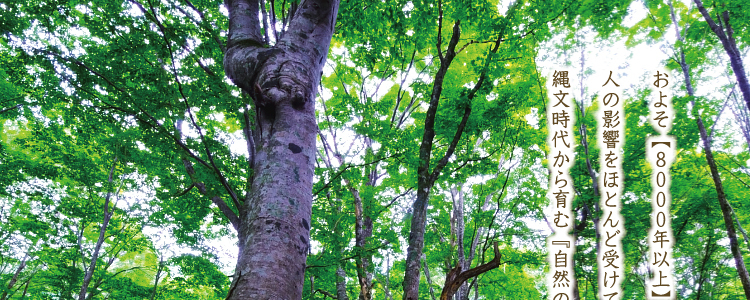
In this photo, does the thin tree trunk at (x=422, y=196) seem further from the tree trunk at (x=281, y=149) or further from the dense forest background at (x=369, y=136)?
the tree trunk at (x=281, y=149)

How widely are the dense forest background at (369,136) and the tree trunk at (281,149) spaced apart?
11 centimetres

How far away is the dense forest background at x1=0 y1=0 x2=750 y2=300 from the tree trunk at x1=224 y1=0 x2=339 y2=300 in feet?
0.37

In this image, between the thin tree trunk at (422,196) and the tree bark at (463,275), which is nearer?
the tree bark at (463,275)

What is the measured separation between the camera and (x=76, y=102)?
379cm

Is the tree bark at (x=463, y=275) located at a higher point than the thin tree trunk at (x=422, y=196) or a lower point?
lower

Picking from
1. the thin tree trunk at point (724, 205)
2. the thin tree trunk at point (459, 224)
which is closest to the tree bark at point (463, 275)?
the thin tree trunk at point (724, 205)

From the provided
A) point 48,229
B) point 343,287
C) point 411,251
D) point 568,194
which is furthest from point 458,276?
point 48,229

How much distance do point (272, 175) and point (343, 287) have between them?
6124 mm

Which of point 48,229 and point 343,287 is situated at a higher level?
point 48,229

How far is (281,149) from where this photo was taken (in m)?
1.53

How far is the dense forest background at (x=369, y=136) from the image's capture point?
4027 mm

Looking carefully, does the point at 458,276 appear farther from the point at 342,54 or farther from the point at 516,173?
the point at 516,173

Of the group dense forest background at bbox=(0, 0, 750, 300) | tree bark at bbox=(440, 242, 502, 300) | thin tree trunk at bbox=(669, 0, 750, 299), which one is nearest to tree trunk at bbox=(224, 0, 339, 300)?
dense forest background at bbox=(0, 0, 750, 300)

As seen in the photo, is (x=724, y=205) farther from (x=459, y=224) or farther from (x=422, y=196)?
(x=459, y=224)
